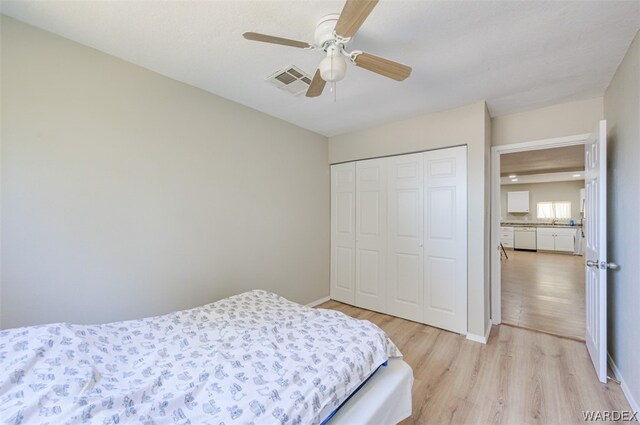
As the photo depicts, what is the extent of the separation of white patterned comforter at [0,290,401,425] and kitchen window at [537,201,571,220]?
9654 millimetres

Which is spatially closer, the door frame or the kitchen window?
the door frame

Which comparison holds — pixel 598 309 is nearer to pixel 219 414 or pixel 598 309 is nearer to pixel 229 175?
pixel 219 414

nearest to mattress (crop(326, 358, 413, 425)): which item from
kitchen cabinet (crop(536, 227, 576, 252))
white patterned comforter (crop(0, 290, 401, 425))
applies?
white patterned comforter (crop(0, 290, 401, 425))

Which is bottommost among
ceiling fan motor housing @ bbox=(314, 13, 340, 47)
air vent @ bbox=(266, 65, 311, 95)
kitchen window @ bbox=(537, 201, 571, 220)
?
kitchen window @ bbox=(537, 201, 571, 220)

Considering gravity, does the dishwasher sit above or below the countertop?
below

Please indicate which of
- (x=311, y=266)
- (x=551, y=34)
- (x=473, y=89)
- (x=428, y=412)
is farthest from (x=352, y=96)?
(x=428, y=412)

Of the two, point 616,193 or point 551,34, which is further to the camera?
point 616,193

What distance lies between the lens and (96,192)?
Answer: 6.16 feet

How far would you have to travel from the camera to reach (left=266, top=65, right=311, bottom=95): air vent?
209 cm

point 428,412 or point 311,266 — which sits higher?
point 311,266

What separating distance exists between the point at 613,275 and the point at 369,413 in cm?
247

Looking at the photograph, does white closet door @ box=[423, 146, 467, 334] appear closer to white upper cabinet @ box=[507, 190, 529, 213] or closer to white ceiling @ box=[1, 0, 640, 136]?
white ceiling @ box=[1, 0, 640, 136]

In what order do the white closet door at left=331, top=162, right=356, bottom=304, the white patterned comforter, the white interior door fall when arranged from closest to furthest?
the white patterned comforter, the white interior door, the white closet door at left=331, top=162, right=356, bottom=304

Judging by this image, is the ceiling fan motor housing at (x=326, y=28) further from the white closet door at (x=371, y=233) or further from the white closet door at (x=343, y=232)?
the white closet door at (x=343, y=232)
